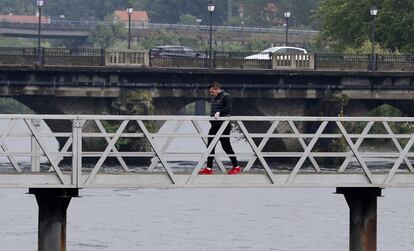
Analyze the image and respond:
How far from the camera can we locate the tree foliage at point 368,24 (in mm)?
120062

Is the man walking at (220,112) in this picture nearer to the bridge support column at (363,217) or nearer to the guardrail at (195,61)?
the bridge support column at (363,217)

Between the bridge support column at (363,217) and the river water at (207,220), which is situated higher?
the bridge support column at (363,217)

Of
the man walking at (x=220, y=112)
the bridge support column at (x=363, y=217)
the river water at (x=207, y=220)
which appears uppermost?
the man walking at (x=220, y=112)

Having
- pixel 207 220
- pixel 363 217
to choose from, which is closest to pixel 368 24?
pixel 207 220

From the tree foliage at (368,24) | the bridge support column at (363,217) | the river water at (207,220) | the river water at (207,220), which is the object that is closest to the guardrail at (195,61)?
the river water at (207,220)

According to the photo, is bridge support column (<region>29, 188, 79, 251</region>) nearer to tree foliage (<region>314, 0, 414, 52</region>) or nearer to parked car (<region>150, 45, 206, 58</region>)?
parked car (<region>150, 45, 206, 58</region>)

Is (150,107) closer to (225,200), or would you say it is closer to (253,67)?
(253,67)

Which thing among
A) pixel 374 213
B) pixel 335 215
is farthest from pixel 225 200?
pixel 374 213

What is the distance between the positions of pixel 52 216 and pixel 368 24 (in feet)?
274

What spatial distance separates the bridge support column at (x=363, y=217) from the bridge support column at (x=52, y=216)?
611 centimetres

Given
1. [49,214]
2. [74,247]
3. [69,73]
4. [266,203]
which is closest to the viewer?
[49,214]

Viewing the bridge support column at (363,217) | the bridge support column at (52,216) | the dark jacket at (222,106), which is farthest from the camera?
the dark jacket at (222,106)

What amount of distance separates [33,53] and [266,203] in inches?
833

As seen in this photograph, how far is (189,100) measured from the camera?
95.1 meters
